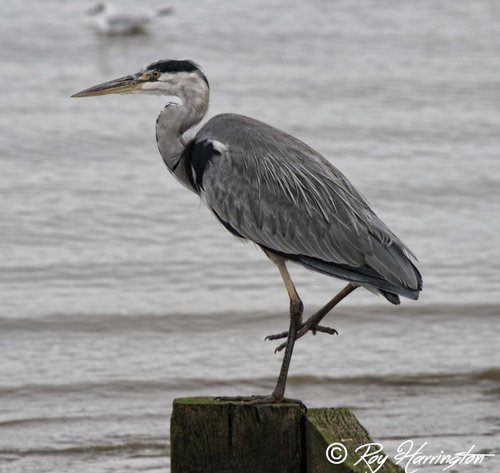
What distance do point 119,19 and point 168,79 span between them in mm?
14351

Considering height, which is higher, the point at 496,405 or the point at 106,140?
the point at 496,405

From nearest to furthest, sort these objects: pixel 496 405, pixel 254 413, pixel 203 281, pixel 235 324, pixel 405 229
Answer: pixel 254 413 → pixel 496 405 → pixel 235 324 → pixel 203 281 → pixel 405 229

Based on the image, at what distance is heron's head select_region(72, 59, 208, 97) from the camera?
5.52m

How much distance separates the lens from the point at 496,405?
273 inches

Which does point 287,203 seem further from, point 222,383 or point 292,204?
point 222,383

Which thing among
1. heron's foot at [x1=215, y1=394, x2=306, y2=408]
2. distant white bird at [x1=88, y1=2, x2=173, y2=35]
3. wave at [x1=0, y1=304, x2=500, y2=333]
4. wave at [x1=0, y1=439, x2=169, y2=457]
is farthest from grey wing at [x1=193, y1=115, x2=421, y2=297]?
distant white bird at [x1=88, y1=2, x2=173, y2=35]

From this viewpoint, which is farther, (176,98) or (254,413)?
(176,98)

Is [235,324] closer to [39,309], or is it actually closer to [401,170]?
[39,309]

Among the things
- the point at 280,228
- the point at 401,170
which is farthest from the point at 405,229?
the point at 280,228

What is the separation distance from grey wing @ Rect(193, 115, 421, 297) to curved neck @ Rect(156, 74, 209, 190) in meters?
0.23

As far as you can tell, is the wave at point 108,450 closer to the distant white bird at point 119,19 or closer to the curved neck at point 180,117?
the curved neck at point 180,117

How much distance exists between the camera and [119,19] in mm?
19562

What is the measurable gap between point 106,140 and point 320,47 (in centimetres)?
589

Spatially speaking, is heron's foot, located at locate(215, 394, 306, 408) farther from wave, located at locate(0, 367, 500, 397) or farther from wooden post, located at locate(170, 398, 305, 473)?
wave, located at locate(0, 367, 500, 397)
